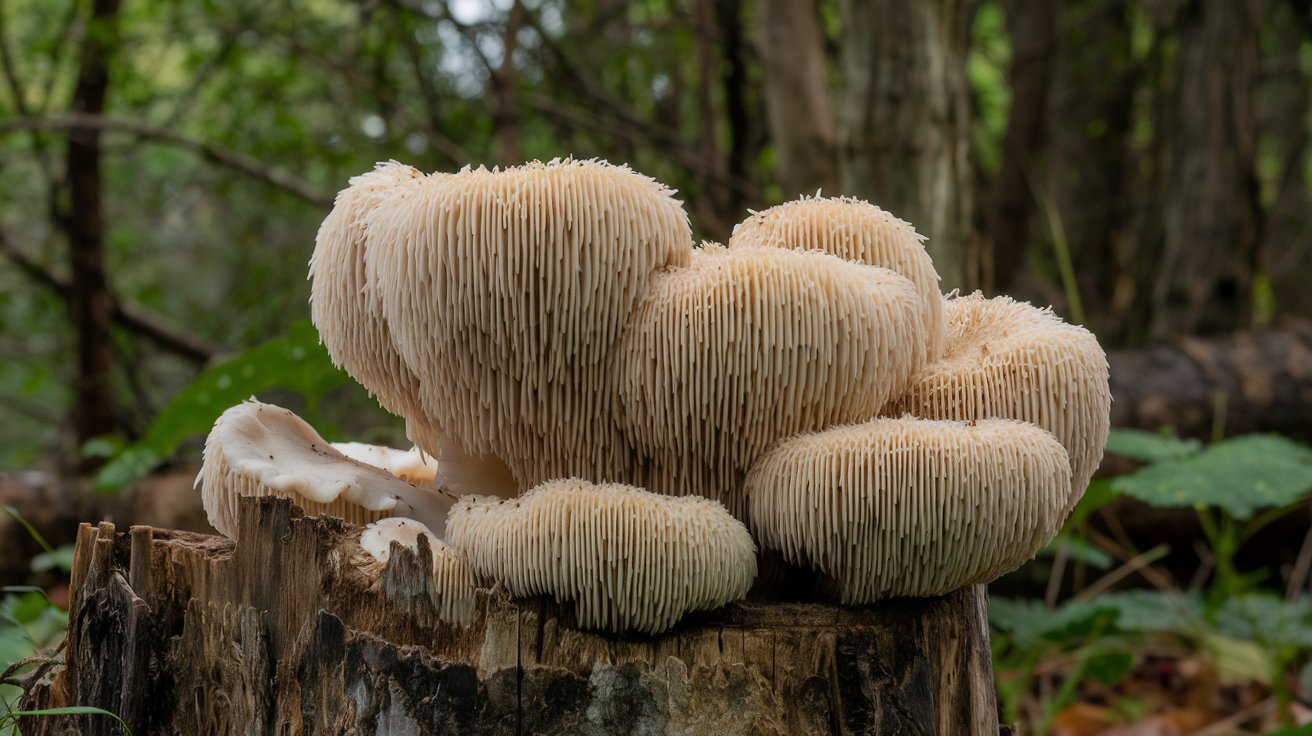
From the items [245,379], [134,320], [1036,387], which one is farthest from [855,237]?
[134,320]

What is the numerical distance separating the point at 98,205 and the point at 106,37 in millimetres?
1315

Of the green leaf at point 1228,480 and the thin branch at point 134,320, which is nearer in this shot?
the green leaf at point 1228,480

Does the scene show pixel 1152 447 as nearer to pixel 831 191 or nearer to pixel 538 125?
pixel 831 191

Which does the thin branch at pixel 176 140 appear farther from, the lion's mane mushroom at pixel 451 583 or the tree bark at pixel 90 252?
the lion's mane mushroom at pixel 451 583

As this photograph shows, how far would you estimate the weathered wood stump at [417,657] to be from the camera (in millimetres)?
1950

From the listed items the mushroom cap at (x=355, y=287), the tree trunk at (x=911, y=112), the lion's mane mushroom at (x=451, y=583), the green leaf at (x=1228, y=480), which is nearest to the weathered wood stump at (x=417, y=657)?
the lion's mane mushroom at (x=451, y=583)

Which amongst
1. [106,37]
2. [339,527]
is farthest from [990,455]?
[106,37]

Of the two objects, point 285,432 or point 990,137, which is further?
point 990,137

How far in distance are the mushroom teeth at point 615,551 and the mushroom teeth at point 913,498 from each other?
0.13 m

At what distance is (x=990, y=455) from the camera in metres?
1.79

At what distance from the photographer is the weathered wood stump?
1.95 m

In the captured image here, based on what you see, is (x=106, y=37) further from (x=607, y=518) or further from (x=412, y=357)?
(x=607, y=518)

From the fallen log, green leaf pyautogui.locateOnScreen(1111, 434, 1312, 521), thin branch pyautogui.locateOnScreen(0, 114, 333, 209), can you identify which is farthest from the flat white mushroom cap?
thin branch pyautogui.locateOnScreen(0, 114, 333, 209)

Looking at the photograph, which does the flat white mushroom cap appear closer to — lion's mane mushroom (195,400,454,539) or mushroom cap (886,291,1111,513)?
lion's mane mushroom (195,400,454,539)
